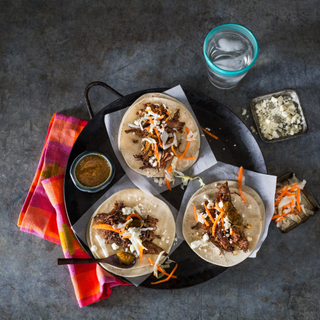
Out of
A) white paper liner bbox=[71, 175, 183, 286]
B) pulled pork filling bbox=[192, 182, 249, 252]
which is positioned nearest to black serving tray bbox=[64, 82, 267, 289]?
white paper liner bbox=[71, 175, 183, 286]

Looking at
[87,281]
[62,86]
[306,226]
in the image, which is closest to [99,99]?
[62,86]

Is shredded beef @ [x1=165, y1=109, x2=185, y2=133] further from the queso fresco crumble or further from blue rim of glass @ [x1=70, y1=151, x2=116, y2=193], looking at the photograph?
the queso fresco crumble

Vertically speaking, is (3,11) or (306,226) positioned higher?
(3,11)

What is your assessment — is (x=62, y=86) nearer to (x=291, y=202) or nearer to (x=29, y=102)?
(x=29, y=102)

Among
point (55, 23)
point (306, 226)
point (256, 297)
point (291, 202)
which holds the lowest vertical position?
point (256, 297)

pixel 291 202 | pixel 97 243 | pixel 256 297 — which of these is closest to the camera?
pixel 97 243
